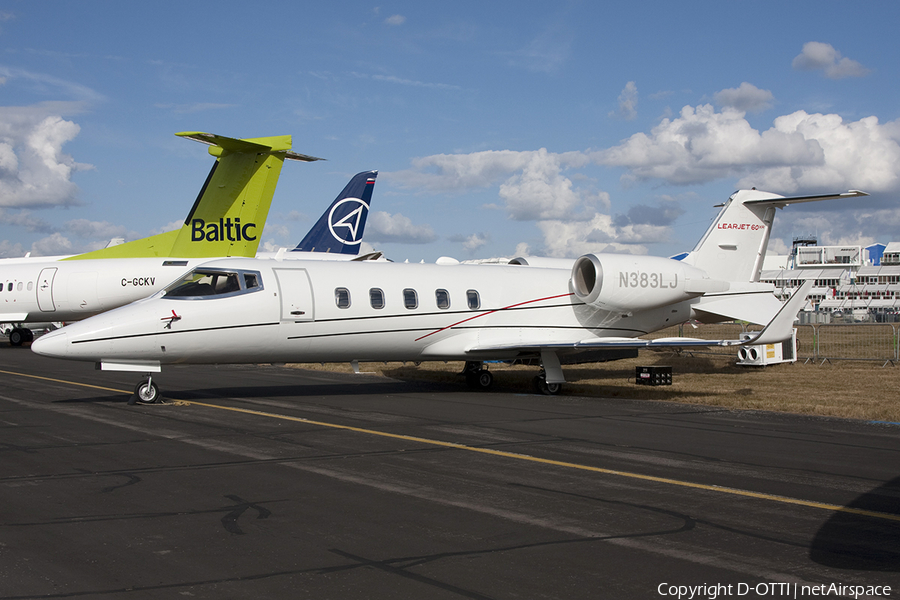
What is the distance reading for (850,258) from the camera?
146m

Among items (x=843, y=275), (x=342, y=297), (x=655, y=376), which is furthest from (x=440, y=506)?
(x=843, y=275)

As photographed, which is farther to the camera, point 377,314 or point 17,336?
point 17,336

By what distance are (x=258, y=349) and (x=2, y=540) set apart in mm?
9200

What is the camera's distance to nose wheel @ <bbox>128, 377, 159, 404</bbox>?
1436cm

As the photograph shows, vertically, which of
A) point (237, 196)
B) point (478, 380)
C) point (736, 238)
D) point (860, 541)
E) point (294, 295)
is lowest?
point (860, 541)

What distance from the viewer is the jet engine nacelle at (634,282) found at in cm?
1839

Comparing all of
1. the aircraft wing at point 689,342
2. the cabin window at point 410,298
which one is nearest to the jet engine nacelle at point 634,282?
the aircraft wing at point 689,342

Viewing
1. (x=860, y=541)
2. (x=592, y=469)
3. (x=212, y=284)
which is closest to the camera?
(x=860, y=541)

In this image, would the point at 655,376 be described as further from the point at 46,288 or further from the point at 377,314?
the point at 46,288

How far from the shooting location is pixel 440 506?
7.10 meters

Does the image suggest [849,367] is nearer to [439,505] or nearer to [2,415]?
[439,505]

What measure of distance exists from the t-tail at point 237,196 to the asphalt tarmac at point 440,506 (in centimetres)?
1230

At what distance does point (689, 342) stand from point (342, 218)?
23357 millimetres

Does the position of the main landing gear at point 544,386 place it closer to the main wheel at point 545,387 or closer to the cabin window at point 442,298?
the main wheel at point 545,387
